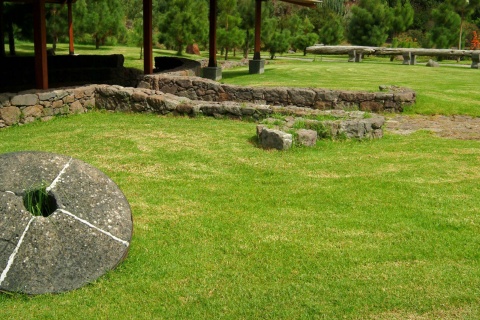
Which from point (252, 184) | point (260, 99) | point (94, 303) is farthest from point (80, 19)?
point (94, 303)

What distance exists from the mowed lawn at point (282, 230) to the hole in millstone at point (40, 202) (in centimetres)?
73

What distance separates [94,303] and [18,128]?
21.5 ft

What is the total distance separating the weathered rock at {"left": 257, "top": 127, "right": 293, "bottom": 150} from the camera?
26.6 feet

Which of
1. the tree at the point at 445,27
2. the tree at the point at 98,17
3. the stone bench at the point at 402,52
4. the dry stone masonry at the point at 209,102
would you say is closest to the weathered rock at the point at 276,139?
the dry stone masonry at the point at 209,102

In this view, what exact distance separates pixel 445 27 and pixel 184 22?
51.5 ft

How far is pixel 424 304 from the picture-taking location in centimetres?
398

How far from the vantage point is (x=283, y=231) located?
17.1 feet

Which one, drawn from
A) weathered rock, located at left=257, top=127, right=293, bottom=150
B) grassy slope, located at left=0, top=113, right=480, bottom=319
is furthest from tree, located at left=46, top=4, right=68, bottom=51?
weathered rock, located at left=257, top=127, right=293, bottom=150

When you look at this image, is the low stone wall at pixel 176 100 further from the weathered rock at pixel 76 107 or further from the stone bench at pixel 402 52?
the stone bench at pixel 402 52

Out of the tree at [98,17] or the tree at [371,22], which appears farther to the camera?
the tree at [371,22]

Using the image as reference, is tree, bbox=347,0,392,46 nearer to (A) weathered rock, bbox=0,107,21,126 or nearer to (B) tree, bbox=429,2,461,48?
(B) tree, bbox=429,2,461,48

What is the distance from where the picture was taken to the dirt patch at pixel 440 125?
10095 millimetres

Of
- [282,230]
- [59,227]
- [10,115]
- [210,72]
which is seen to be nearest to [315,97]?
[10,115]

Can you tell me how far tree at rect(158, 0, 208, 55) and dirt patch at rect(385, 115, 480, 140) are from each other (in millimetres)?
17989
